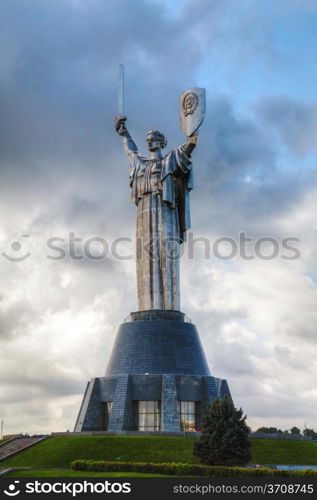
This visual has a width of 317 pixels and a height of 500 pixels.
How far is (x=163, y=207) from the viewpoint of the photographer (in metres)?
39.2

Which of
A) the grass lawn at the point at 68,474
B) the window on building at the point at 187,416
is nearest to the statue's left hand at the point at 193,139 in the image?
the window on building at the point at 187,416

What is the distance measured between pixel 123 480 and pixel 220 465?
25.0 feet

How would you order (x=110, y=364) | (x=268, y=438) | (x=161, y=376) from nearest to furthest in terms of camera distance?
1. (x=268, y=438)
2. (x=161, y=376)
3. (x=110, y=364)

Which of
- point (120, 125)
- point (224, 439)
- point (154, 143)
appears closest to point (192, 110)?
point (154, 143)

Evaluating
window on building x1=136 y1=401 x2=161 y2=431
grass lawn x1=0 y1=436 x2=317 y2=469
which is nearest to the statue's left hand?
window on building x1=136 y1=401 x2=161 y2=431

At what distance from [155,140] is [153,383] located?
1559cm

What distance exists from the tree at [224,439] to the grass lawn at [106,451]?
1.33 metres

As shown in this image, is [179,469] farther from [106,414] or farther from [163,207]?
[163,207]

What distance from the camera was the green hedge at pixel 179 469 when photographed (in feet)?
74.5

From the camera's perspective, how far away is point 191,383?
114 feet

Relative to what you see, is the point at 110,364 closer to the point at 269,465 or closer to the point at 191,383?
→ the point at 191,383

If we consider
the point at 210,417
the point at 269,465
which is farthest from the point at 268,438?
the point at 210,417

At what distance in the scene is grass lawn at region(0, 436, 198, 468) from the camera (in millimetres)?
27438

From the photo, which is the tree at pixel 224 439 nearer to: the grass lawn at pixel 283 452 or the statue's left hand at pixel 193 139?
the grass lawn at pixel 283 452
